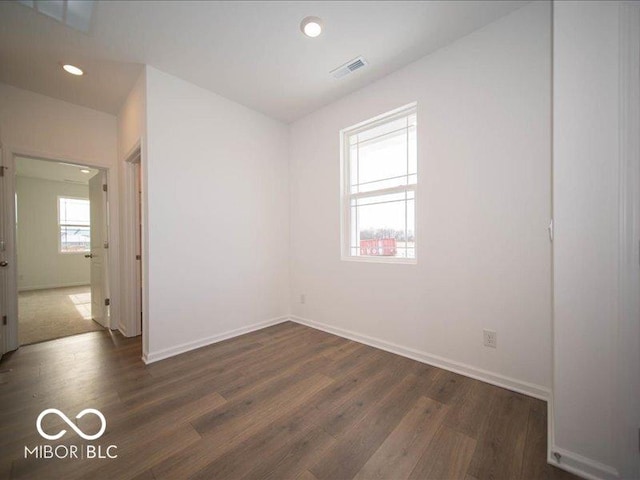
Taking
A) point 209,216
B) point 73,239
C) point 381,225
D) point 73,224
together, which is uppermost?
point 73,224

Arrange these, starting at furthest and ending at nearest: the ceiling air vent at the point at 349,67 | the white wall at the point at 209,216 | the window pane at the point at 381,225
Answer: the window pane at the point at 381,225
the white wall at the point at 209,216
the ceiling air vent at the point at 349,67

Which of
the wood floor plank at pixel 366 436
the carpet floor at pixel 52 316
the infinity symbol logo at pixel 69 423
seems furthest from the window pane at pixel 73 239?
the wood floor plank at pixel 366 436

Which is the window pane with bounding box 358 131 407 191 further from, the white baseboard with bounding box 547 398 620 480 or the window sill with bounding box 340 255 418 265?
the white baseboard with bounding box 547 398 620 480

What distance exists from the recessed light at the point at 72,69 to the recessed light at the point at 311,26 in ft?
7.37

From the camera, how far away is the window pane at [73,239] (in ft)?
21.9

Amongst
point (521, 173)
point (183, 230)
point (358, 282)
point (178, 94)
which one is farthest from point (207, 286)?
point (521, 173)

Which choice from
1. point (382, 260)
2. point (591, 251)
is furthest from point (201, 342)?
point (591, 251)

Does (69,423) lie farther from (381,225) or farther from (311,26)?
(311,26)

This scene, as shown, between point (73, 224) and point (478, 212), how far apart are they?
9437 mm

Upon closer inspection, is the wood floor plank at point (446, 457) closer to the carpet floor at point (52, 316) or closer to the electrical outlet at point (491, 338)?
the electrical outlet at point (491, 338)

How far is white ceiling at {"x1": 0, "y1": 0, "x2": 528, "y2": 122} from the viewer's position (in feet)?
5.85

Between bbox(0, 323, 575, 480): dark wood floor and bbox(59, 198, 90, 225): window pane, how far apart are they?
5.88 meters

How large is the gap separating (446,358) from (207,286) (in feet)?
8.20

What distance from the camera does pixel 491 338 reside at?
1941mm
